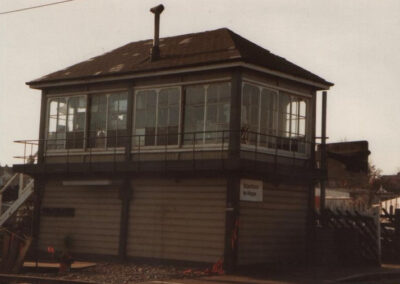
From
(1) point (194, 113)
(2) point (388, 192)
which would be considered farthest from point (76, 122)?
(2) point (388, 192)

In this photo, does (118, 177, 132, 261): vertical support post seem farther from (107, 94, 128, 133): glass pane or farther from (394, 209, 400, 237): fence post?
(394, 209, 400, 237): fence post

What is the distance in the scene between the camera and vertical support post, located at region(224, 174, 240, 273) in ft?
59.9

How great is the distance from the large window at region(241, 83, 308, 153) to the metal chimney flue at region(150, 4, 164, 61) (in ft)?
13.4

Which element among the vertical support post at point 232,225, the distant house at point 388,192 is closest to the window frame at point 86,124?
the vertical support post at point 232,225

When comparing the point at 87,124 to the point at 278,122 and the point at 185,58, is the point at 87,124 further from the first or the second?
the point at 278,122

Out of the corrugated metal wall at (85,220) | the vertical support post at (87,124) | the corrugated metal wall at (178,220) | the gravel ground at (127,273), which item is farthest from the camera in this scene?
the vertical support post at (87,124)

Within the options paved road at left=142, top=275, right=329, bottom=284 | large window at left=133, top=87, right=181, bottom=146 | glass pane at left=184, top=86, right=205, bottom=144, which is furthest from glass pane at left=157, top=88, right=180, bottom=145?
paved road at left=142, top=275, right=329, bottom=284

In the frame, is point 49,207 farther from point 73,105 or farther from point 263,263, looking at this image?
point 263,263

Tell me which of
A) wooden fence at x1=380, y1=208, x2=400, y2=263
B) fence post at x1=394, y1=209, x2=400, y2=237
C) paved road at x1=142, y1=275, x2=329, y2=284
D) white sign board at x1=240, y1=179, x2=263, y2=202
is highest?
white sign board at x1=240, y1=179, x2=263, y2=202

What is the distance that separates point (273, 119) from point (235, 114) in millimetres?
2035

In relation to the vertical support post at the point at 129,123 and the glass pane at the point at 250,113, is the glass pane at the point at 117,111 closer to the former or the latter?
the vertical support post at the point at 129,123

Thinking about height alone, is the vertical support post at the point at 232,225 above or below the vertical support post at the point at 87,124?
below

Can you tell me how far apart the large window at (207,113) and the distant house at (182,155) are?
34mm

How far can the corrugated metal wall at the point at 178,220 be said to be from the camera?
18875 mm
